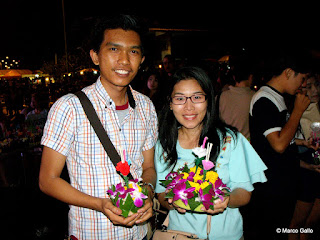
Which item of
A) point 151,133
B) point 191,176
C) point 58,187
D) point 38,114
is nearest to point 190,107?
point 151,133

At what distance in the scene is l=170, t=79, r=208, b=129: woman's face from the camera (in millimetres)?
2133

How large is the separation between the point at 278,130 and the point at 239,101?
70.1 inches

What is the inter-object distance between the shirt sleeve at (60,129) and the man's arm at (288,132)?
2.19 metres

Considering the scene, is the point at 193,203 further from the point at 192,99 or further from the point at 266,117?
the point at 266,117

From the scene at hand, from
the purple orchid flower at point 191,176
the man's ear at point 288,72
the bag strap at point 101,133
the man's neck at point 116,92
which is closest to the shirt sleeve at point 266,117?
the man's ear at point 288,72

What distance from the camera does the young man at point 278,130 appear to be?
282cm

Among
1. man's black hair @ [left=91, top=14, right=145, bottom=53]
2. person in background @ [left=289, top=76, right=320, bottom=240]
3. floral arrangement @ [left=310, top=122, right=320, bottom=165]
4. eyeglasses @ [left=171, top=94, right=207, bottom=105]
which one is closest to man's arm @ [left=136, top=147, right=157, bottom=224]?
eyeglasses @ [left=171, top=94, right=207, bottom=105]

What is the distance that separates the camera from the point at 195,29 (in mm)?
14664

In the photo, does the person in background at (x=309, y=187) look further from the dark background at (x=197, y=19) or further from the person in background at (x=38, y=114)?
the person in background at (x=38, y=114)

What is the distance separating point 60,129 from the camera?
173cm

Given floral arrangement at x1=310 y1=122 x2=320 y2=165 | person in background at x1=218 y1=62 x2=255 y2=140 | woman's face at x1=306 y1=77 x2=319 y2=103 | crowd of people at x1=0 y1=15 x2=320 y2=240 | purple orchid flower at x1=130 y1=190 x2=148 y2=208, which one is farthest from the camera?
person in background at x1=218 y1=62 x2=255 y2=140

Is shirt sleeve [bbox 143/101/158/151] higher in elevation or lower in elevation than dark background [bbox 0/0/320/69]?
lower

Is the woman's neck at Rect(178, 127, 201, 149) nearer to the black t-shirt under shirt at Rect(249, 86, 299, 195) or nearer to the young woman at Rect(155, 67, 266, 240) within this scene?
the young woman at Rect(155, 67, 266, 240)

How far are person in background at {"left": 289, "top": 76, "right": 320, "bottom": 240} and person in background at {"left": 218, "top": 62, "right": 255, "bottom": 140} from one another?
107cm
